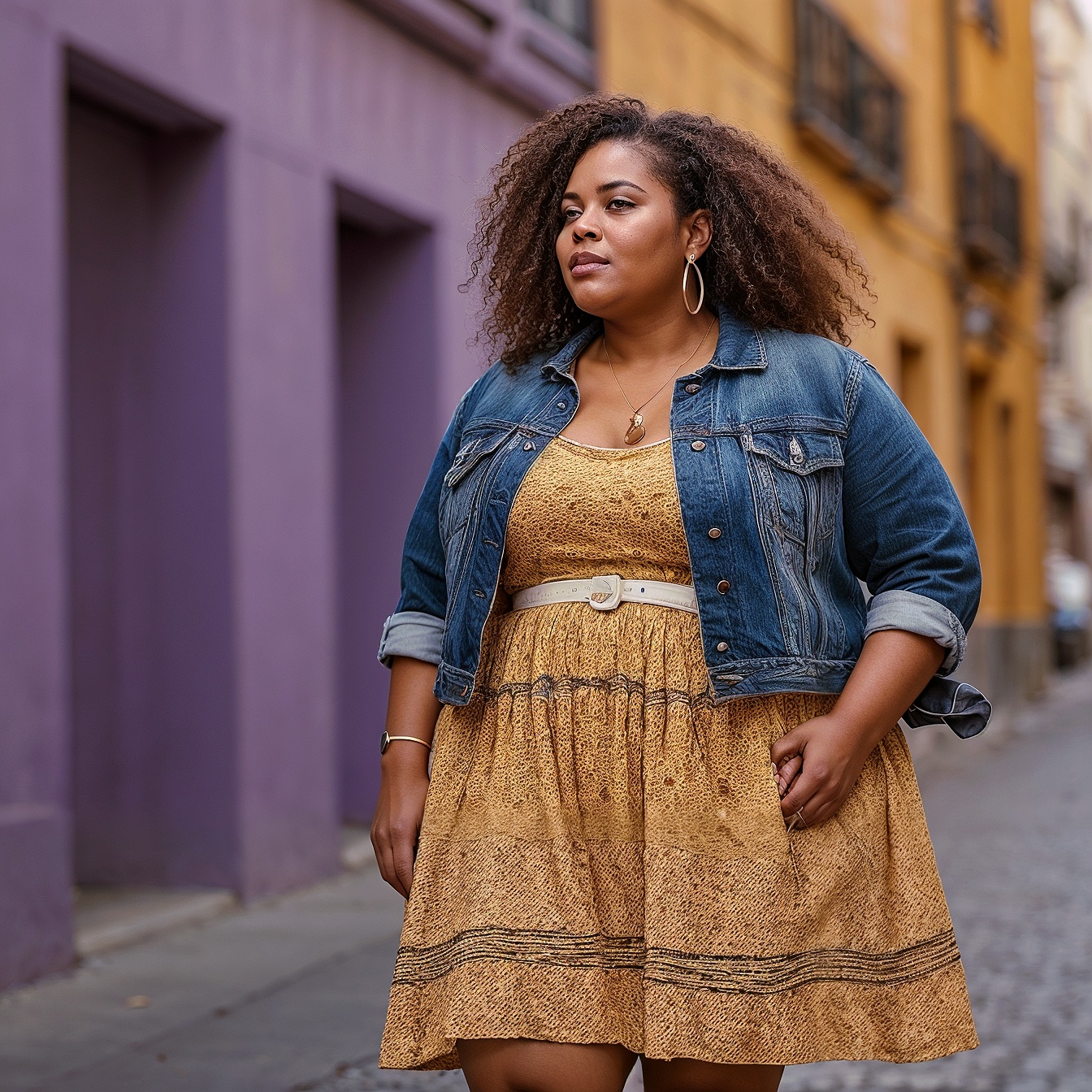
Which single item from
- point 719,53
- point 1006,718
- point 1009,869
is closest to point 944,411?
point 1006,718

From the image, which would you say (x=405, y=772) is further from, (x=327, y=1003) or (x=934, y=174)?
(x=934, y=174)

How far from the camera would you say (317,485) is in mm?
7578

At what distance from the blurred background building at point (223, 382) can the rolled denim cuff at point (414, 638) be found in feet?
9.88

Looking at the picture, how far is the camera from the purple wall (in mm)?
5672

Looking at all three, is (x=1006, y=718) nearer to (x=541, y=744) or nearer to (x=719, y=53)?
(x=719, y=53)

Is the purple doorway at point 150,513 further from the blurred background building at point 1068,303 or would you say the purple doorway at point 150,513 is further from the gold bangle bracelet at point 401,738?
the blurred background building at point 1068,303

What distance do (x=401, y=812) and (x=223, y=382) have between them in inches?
173

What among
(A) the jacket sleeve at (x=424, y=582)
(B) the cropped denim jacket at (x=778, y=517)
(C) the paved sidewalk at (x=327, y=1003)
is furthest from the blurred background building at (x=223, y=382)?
(B) the cropped denim jacket at (x=778, y=517)

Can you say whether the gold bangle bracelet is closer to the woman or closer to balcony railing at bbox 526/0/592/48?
the woman

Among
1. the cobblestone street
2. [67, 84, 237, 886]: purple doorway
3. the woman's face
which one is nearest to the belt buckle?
the woman's face

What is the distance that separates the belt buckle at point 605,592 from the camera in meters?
2.62

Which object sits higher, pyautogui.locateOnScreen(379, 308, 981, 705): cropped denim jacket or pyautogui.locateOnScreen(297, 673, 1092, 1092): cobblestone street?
pyautogui.locateOnScreen(379, 308, 981, 705): cropped denim jacket

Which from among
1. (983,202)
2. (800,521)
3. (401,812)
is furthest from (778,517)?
(983,202)

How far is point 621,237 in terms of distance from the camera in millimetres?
2748
